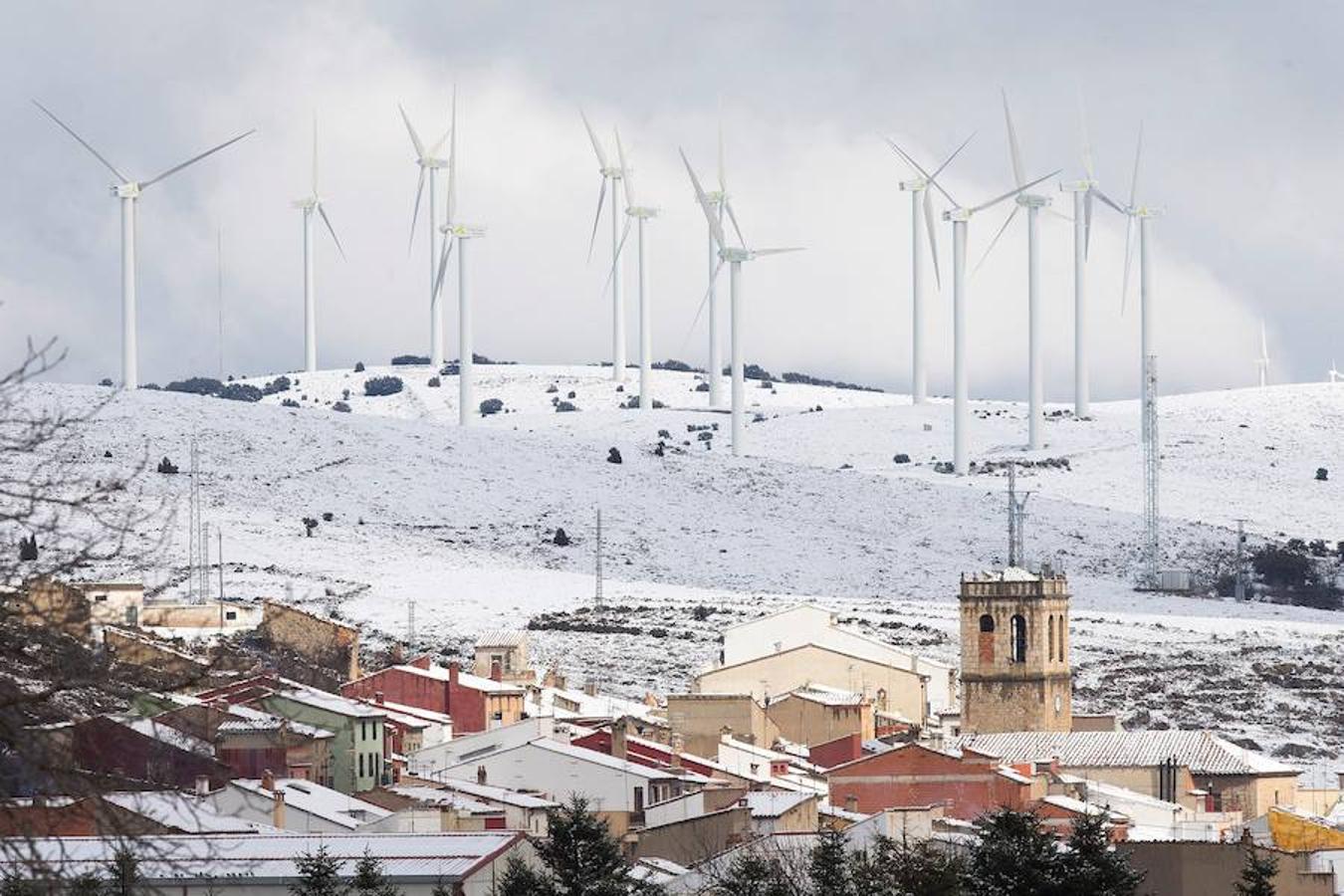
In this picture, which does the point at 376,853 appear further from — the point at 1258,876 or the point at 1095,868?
the point at 1258,876

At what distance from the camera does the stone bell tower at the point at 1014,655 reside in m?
111

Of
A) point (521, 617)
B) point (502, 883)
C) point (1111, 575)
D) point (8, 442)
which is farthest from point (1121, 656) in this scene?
point (8, 442)

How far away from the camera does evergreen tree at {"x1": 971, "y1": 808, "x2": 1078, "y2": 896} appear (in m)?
44.4

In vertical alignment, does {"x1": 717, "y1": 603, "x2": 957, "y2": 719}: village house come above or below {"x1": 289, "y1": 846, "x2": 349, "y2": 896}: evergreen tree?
below

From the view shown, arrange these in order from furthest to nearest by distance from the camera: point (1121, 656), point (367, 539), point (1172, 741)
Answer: point (367, 539)
point (1121, 656)
point (1172, 741)

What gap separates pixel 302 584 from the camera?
15212cm

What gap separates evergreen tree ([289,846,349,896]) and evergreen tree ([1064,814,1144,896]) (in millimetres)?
9769

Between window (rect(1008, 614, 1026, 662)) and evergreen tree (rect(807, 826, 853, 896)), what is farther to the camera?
window (rect(1008, 614, 1026, 662))

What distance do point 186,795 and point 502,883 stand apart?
32.8 meters

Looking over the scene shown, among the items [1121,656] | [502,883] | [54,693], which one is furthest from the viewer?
[1121,656]

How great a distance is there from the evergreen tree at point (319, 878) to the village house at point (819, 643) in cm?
7124

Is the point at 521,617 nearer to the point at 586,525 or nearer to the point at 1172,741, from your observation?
the point at 586,525

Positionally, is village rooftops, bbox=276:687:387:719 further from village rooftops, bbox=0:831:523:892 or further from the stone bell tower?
the stone bell tower

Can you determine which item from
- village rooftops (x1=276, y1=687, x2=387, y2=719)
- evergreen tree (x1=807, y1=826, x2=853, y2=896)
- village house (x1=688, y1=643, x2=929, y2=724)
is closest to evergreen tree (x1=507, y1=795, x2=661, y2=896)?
evergreen tree (x1=807, y1=826, x2=853, y2=896)
